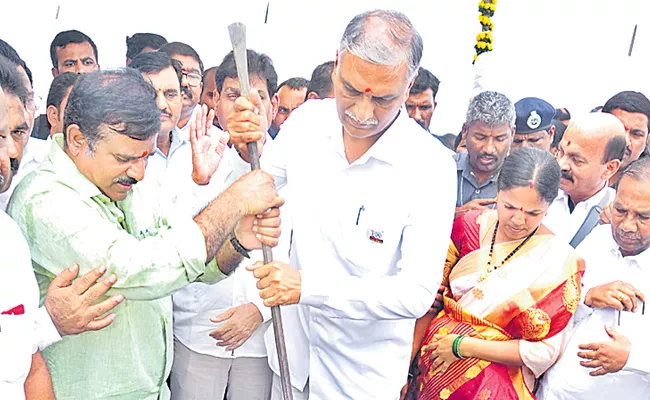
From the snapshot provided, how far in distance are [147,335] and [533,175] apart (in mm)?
1663

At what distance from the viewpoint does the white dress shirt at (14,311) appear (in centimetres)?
171

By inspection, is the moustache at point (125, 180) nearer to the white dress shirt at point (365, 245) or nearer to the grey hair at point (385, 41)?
the white dress shirt at point (365, 245)

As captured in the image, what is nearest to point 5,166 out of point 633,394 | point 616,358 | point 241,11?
point 616,358

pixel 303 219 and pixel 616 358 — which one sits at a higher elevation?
pixel 303 219

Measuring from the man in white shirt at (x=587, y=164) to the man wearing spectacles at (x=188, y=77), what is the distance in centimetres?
209

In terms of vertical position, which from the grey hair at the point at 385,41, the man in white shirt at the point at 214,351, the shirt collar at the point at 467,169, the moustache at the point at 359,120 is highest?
the grey hair at the point at 385,41

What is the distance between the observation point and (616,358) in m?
2.90

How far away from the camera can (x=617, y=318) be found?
3.04 metres

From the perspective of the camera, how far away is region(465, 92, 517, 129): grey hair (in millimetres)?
4035

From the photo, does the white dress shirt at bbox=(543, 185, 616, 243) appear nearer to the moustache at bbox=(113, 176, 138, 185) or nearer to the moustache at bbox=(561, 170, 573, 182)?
the moustache at bbox=(561, 170, 573, 182)

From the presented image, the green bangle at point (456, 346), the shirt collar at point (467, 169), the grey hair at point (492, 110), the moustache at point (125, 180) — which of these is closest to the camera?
the moustache at point (125, 180)

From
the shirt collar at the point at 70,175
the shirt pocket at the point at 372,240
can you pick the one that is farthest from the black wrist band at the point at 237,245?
the shirt collar at the point at 70,175

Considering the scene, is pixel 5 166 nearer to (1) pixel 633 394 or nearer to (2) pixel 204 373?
(2) pixel 204 373

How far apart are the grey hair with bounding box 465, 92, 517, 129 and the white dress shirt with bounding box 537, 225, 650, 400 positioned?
1017 mm
